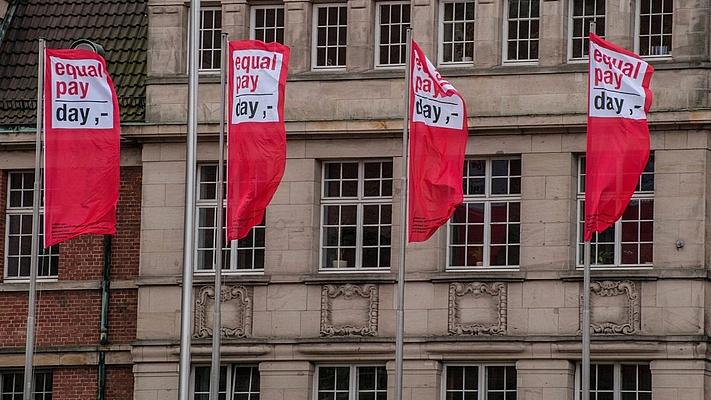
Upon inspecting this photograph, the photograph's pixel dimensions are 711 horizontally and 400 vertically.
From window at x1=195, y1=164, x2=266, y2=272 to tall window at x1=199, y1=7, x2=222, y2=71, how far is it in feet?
6.23

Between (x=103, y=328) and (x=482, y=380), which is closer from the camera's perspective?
(x=482, y=380)

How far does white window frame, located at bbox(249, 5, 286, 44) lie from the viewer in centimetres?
4050

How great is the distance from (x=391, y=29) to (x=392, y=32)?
7 centimetres

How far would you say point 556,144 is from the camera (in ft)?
127

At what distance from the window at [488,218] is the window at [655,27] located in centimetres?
301

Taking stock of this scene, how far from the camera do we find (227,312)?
3984cm

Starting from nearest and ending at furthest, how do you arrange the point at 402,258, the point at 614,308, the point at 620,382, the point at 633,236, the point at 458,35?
the point at 402,258, the point at 614,308, the point at 620,382, the point at 633,236, the point at 458,35

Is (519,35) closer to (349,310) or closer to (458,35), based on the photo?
(458,35)

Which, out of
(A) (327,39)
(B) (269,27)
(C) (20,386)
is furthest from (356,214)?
(C) (20,386)

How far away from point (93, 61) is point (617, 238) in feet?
31.0

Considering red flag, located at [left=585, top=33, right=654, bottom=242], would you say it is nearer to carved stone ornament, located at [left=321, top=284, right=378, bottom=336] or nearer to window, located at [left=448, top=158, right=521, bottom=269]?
window, located at [left=448, top=158, right=521, bottom=269]

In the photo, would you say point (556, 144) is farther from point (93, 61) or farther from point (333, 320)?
point (93, 61)

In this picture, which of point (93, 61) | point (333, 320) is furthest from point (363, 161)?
point (93, 61)

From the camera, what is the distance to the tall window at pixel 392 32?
39.8 m
